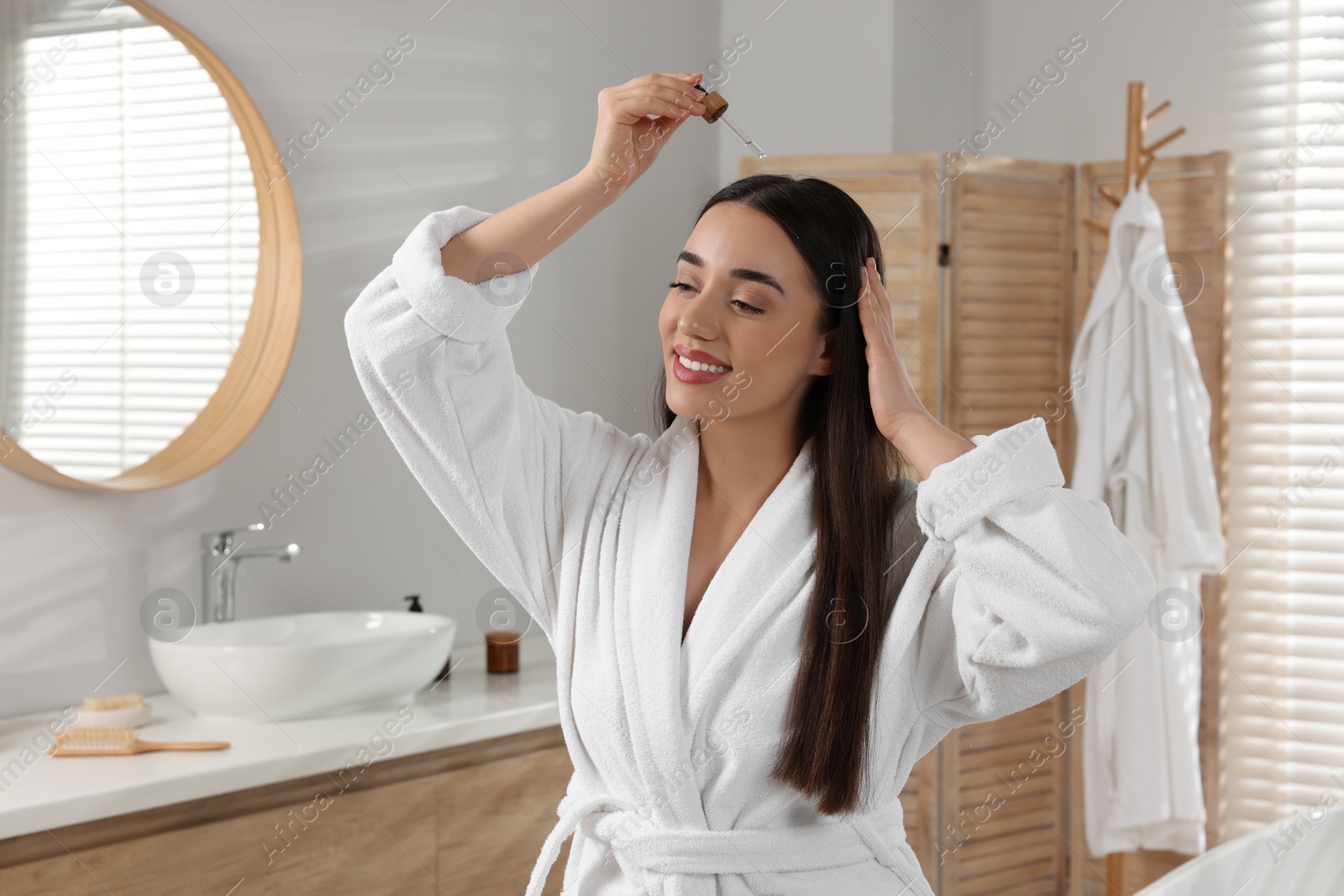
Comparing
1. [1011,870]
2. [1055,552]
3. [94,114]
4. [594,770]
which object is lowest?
[1011,870]

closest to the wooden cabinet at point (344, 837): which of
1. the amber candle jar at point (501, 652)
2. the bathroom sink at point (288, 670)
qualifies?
the bathroom sink at point (288, 670)

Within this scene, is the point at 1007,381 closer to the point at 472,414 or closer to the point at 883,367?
the point at 883,367

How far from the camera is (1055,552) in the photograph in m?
0.97

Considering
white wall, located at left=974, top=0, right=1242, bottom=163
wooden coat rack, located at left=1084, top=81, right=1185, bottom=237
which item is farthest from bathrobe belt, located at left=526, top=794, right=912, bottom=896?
white wall, located at left=974, top=0, right=1242, bottom=163

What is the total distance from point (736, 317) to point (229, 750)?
3.25 feet

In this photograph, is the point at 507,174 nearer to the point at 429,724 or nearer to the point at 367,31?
the point at 367,31

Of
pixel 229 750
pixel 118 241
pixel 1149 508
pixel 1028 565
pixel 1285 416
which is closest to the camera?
pixel 1028 565

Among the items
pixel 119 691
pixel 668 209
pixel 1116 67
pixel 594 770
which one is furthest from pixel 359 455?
pixel 1116 67

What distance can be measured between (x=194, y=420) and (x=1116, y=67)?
7.49 ft

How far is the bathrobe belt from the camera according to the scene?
3.56 ft

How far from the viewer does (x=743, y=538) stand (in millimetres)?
1164

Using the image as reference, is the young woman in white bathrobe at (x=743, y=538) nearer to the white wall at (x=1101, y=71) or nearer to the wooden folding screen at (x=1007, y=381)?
the wooden folding screen at (x=1007, y=381)

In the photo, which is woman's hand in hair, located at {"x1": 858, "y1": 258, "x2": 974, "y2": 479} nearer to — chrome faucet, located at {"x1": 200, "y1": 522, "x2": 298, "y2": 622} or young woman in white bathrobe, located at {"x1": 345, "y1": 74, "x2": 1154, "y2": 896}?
young woman in white bathrobe, located at {"x1": 345, "y1": 74, "x2": 1154, "y2": 896}

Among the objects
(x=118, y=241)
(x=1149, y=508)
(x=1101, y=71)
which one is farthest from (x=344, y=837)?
(x=1101, y=71)
